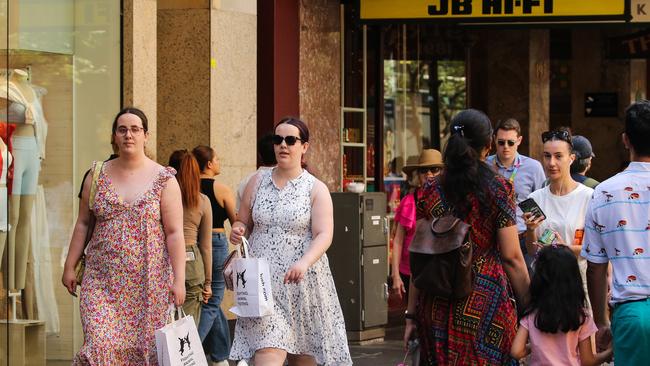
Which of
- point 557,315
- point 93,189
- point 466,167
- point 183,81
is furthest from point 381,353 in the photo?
point 466,167

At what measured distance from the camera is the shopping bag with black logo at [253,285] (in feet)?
25.7

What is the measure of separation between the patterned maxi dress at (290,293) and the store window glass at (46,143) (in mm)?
2201

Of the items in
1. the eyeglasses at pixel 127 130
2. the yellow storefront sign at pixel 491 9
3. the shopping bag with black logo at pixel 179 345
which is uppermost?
the yellow storefront sign at pixel 491 9

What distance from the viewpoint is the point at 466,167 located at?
641cm

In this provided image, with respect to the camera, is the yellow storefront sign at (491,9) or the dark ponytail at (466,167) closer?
the dark ponytail at (466,167)

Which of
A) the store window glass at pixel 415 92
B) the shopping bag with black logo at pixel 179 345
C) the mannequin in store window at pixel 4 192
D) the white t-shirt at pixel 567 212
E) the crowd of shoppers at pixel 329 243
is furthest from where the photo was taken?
the store window glass at pixel 415 92

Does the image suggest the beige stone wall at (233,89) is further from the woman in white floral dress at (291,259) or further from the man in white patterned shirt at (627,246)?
the man in white patterned shirt at (627,246)

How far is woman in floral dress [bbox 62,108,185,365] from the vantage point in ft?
25.3

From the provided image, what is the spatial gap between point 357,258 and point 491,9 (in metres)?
3.56

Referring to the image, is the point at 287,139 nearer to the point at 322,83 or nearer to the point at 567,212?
the point at 567,212

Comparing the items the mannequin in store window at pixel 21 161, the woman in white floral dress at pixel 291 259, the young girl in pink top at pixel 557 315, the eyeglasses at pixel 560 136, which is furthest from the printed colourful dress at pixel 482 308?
the mannequin in store window at pixel 21 161

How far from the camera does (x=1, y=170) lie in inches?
372

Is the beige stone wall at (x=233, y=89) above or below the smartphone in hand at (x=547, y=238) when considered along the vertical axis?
above

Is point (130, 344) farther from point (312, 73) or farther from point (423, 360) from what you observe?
point (312, 73)
